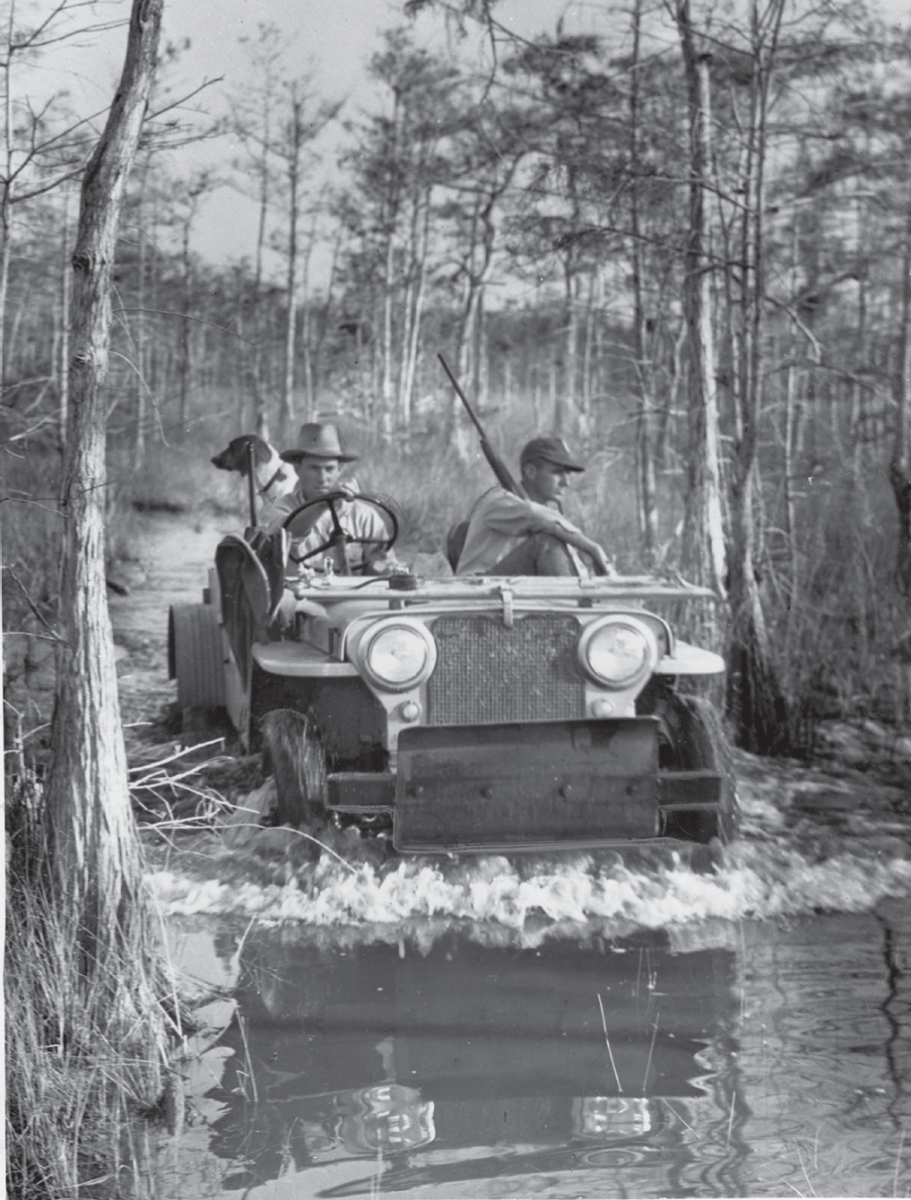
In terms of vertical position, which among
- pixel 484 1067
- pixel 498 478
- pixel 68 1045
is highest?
pixel 498 478

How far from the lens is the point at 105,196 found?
9.36ft

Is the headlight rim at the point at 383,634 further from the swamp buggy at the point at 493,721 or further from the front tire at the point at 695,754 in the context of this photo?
the front tire at the point at 695,754

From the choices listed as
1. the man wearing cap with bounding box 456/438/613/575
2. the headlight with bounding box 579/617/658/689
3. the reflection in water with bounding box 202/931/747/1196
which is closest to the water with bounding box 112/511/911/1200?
the reflection in water with bounding box 202/931/747/1196

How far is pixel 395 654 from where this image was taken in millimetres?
4012

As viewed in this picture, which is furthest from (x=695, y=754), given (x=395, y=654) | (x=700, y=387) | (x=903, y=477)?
(x=700, y=387)

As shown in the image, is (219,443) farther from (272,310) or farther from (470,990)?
(470,990)

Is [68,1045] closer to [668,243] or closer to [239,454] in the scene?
[239,454]

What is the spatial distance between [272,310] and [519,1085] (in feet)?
65.0

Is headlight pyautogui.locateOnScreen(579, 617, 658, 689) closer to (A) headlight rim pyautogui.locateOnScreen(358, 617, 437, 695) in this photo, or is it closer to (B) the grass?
(A) headlight rim pyautogui.locateOnScreen(358, 617, 437, 695)

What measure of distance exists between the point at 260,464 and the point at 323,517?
42cm

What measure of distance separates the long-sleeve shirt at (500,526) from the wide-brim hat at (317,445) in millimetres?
861

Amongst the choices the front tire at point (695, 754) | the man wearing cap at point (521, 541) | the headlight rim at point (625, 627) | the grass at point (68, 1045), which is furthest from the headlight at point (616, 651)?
the grass at point (68, 1045)

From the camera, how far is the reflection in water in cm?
264

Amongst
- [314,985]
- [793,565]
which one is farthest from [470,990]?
[793,565]
